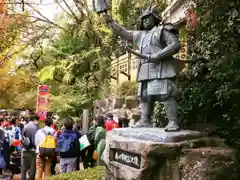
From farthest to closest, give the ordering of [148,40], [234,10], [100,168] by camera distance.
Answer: [100,168], [234,10], [148,40]

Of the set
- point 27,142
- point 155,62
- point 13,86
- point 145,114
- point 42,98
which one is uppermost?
point 13,86

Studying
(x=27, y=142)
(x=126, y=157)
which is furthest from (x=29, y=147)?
(x=126, y=157)

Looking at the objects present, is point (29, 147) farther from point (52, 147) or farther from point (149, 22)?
point (149, 22)

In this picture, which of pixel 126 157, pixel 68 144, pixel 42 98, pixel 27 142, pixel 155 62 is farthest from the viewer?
pixel 42 98

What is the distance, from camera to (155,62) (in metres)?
4.55

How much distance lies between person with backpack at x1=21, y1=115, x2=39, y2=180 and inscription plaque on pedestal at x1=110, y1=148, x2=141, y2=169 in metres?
3.45

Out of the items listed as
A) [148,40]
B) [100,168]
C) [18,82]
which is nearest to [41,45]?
[18,82]

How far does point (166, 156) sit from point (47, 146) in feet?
12.7

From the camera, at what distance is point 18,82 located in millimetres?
24672

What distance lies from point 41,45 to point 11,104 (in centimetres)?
833

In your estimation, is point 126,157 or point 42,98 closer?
point 126,157

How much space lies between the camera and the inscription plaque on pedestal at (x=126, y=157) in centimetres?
400

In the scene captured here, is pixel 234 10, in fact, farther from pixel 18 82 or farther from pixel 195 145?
pixel 18 82

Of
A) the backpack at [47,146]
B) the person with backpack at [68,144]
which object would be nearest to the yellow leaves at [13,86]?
the backpack at [47,146]
